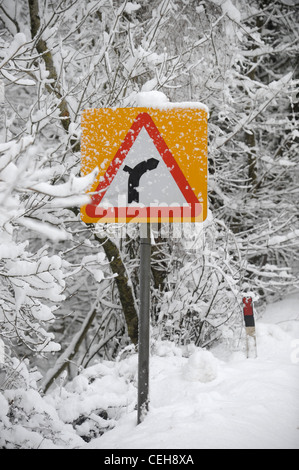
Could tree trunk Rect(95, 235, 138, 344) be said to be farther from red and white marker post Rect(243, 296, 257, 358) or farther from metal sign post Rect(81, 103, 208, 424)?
metal sign post Rect(81, 103, 208, 424)

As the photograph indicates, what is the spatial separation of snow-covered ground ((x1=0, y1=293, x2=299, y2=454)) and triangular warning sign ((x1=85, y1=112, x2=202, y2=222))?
120 centimetres

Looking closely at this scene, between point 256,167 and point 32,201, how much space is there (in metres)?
4.52

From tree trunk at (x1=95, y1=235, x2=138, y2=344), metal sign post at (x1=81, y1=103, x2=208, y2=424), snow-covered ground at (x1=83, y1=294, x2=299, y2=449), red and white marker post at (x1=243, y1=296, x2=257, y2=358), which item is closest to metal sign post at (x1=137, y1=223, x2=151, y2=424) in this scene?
metal sign post at (x1=81, y1=103, x2=208, y2=424)

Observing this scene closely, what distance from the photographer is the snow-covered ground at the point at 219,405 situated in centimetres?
233

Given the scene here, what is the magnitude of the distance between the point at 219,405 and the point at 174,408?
0.29 m

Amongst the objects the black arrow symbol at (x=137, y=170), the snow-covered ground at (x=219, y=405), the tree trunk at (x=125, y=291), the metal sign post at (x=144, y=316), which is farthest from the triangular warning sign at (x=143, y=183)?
the tree trunk at (x=125, y=291)

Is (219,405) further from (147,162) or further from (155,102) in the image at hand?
(155,102)

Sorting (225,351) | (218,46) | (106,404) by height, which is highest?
(218,46)

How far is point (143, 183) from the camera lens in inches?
93.8

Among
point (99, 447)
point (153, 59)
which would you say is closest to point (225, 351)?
point (99, 447)

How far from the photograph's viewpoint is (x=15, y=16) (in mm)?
5137

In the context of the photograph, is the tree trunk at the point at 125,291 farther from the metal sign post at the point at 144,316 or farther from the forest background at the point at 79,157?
the metal sign post at the point at 144,316

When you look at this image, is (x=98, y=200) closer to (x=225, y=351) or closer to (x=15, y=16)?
(x=225, y=351)

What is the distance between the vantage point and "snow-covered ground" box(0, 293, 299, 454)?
7.80 feet
